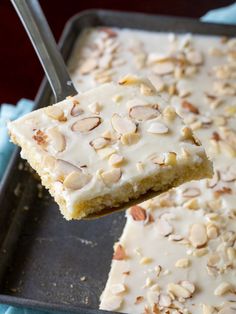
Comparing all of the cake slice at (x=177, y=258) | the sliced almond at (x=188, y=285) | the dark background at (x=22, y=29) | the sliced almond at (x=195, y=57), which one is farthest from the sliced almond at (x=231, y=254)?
the dark background at (x=22, y=29)

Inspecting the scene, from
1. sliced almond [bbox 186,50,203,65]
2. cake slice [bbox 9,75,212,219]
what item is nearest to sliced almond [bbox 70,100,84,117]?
cake slice [bbox 9,75,212,219]

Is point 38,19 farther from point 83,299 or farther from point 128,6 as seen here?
point 128,6

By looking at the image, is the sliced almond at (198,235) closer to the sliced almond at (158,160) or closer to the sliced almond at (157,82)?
the sliced almond at (158,160)

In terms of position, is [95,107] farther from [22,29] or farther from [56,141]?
[22,29]

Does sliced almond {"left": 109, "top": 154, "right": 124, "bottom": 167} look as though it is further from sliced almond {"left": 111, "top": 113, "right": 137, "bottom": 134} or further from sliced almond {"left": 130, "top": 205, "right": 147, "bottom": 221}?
sliced almond {"left": 130, "top": 205, "right": 147, "bottom": 221}

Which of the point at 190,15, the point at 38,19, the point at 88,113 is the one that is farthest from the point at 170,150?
the point at 190,15
